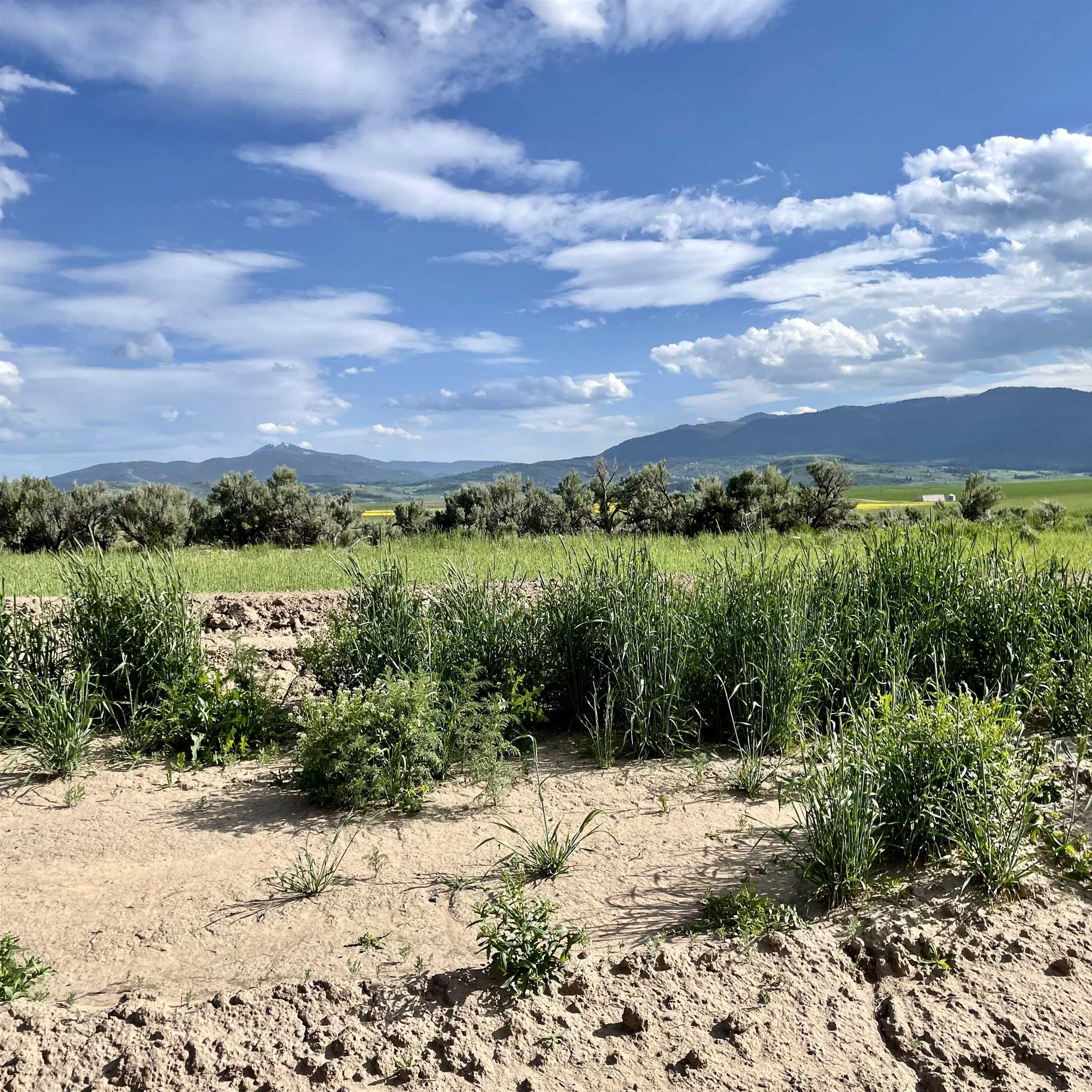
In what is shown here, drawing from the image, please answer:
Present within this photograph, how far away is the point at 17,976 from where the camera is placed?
3.02 m

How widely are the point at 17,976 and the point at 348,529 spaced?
891 inches

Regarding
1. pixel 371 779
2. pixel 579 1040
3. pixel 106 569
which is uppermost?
pixel 106 569

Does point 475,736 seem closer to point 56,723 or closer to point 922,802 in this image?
point 922,802

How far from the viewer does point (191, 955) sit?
10.8 ft

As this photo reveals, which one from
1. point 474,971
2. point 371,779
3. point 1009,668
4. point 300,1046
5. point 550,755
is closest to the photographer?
point 300,1046

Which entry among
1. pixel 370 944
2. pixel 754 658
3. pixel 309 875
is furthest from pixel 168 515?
pixel 370 944

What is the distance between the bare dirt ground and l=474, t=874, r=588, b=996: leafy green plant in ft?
0.23

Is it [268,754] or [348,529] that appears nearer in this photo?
[268,754]

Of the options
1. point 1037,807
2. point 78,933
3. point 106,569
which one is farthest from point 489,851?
point 106,569

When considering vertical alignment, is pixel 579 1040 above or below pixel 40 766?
below

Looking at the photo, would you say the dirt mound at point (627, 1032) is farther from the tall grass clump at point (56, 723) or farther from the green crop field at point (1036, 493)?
the green crop field at point (1036, 493)

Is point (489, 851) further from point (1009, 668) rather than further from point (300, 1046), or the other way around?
point (1009, 668)

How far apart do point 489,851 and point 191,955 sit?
1.37 meters

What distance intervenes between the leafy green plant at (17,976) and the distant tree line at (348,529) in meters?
17.7
